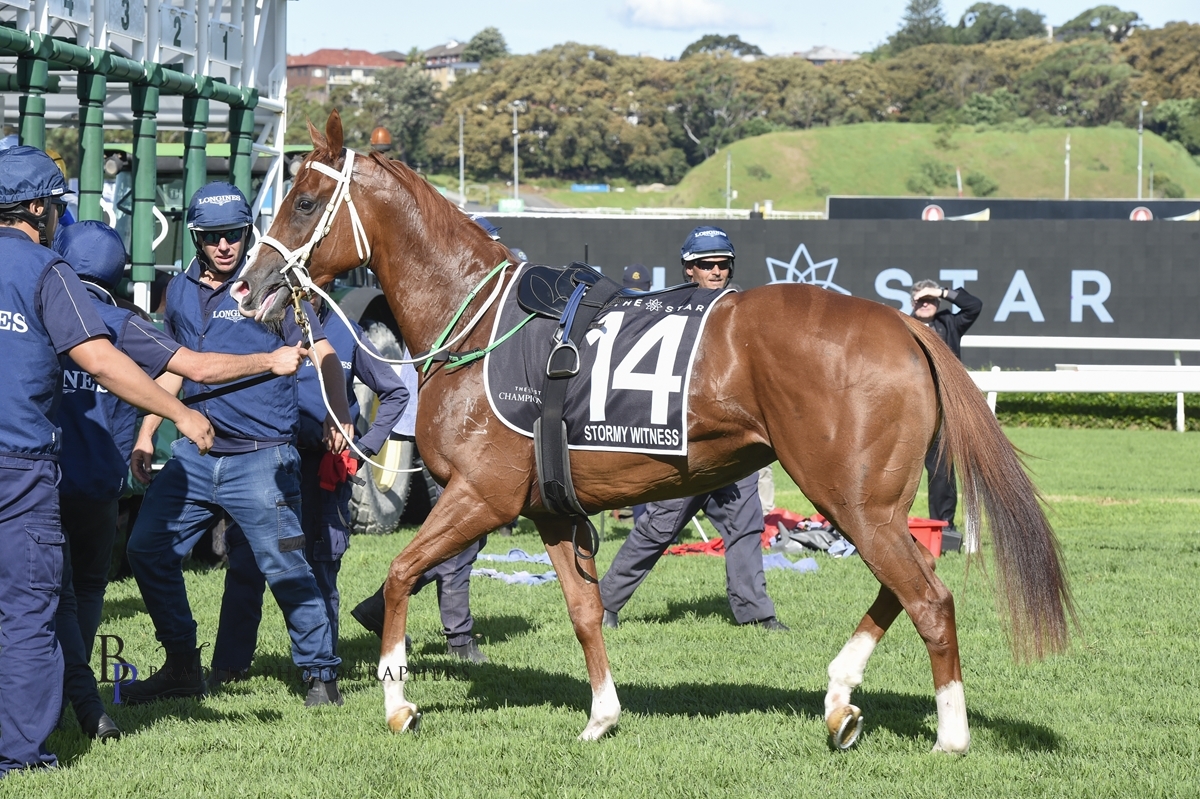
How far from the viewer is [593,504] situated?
506 centimetres

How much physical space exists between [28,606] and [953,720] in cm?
307

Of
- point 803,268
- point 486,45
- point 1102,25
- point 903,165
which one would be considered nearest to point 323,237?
point 803,268

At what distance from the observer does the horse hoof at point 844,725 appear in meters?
4.79

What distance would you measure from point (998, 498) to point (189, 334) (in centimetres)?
312

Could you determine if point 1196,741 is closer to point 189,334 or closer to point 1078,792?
point 1078,792

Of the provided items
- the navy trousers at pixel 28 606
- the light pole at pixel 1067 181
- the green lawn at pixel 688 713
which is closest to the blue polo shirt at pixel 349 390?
the green lawn at pixel 688 713

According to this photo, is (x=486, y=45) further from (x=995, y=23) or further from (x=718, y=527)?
(x=718, y=527)

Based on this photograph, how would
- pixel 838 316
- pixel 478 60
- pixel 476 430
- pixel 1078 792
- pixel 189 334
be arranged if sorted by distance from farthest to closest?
pixel 478 60 → pixel 189 334 → pixel 476 430 → pixel 838 316 → pixel 1078 792

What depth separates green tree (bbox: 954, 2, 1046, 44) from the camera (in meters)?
167

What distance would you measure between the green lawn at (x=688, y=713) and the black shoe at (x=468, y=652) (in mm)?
98

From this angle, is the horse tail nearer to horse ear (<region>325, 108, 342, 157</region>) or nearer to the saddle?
the saddle

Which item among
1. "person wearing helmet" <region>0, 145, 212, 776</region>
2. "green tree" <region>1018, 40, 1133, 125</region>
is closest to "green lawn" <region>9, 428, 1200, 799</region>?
"person wearing helmet" <region>0, 145, 212, 776</region>

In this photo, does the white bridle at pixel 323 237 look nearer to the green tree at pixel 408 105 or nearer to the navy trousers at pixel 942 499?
the navy trousers at pixel 942 499

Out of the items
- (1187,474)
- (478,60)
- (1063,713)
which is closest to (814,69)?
(478,60)
